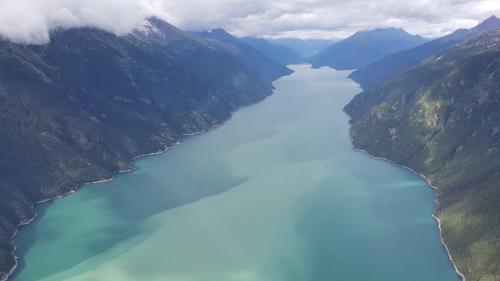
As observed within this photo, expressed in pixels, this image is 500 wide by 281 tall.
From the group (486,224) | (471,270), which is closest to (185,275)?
(471,270)

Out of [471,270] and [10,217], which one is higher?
[10,217]

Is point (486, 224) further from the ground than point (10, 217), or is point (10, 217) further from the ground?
point (10, 217)

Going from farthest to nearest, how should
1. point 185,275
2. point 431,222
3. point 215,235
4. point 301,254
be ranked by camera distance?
1. point 431,222
2. point 215,235
3. point 301,254
4. point 185,275

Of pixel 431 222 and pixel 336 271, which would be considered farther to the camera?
pixel 431 222

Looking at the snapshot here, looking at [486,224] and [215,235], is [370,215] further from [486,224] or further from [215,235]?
[215,235]

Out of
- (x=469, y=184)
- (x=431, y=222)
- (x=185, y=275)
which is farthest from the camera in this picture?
(x=469, y=184)

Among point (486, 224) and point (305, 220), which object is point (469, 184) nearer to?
point (486, 224)

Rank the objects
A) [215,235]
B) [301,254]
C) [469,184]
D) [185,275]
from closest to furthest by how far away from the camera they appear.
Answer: [185,275]
[301,254]
[215,235]
[469,184]

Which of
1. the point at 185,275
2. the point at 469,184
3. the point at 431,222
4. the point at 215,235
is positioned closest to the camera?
the point at 185,275

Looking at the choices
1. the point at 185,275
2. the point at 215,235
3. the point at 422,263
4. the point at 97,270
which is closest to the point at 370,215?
the point at 422,263
